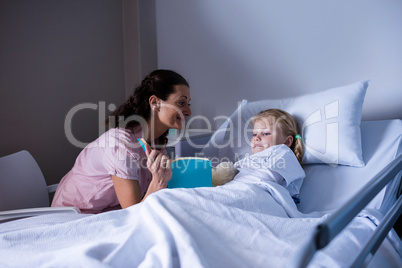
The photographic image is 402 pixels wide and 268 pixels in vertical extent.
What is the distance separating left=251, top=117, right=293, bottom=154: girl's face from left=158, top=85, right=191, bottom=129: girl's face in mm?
387

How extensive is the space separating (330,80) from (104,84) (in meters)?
1.85

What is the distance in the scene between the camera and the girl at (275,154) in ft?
4.68

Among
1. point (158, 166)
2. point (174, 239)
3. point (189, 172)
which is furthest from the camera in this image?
point (189, 172)

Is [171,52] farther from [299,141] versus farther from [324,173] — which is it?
[324,173]

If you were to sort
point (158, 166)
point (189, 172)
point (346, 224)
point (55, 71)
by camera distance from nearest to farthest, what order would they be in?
1. point (346, 224)
2. point (158, 166)
3. point (189, 172)
4. point (55, 71)

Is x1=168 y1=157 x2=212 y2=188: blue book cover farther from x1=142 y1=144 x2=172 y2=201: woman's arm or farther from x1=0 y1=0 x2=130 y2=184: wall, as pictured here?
x1=0 y1=0 x2=130 y2=184: wall

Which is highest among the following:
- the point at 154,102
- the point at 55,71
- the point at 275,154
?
the point at 55,71

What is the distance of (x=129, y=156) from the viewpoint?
1.33 m

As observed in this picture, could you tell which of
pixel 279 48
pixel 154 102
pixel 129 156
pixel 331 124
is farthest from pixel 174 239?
pixel 279 48

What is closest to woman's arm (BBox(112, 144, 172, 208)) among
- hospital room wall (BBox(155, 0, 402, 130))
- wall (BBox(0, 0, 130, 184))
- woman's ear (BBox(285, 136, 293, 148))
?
woman's ear (BBox(285, 136, 293, 148))

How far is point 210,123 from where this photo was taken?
8.46 feet

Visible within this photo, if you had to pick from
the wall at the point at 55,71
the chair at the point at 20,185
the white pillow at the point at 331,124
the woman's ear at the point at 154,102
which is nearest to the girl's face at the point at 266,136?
the white pillow at the point at 331,124

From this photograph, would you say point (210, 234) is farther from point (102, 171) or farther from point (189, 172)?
point (102, 171)

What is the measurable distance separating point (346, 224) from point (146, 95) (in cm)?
118
